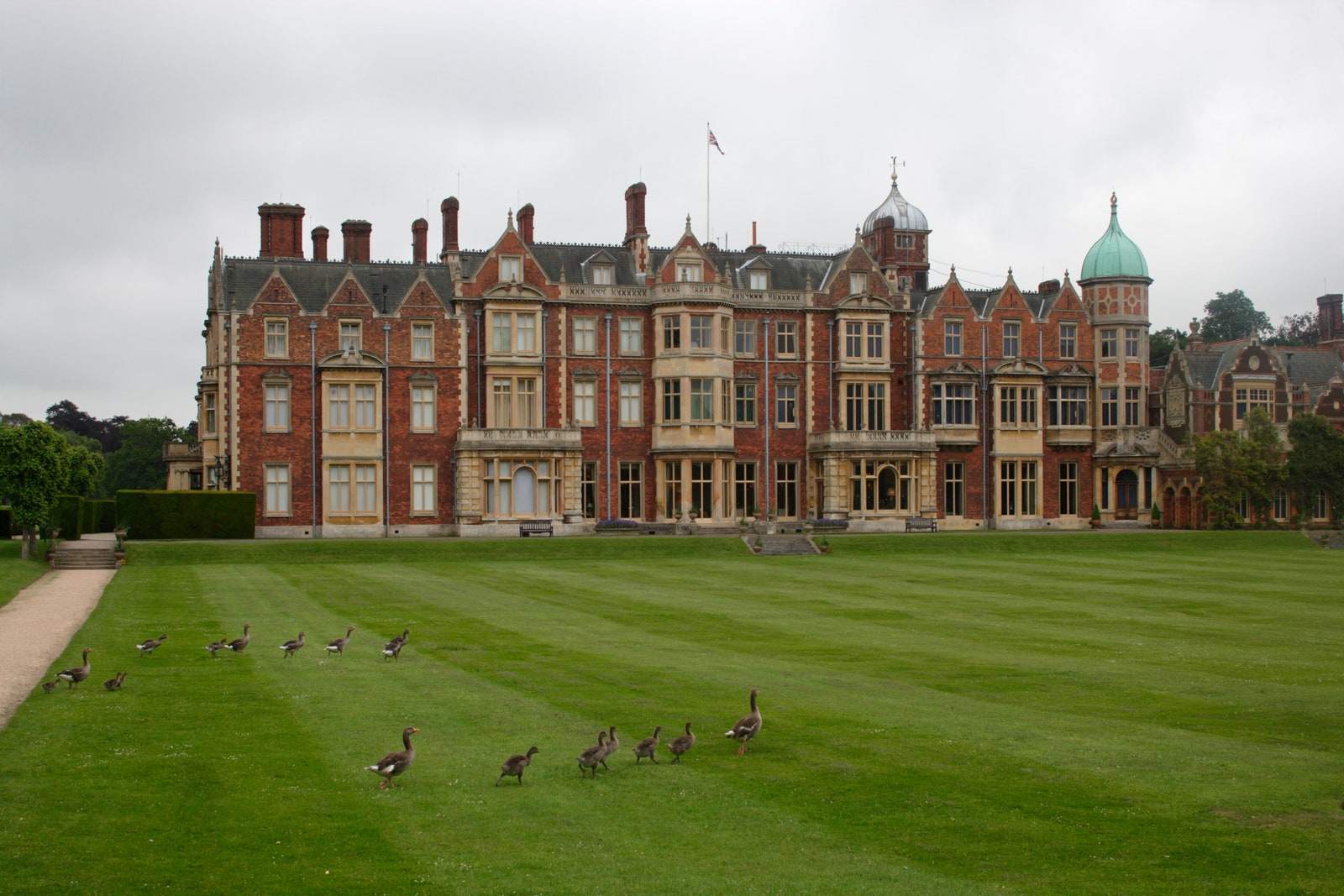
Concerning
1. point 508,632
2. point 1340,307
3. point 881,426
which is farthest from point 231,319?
point 1340,307

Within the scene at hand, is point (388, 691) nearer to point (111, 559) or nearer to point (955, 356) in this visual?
point (111, 559)

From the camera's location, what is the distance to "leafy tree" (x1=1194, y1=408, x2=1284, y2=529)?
6450 cm

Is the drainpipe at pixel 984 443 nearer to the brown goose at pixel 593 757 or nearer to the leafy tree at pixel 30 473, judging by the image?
the leafy tree at pixel 30 473

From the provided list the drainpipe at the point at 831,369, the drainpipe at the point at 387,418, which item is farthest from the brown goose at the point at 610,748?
the drainpipe at the point at 831,369

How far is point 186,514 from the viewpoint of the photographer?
52.4 metres

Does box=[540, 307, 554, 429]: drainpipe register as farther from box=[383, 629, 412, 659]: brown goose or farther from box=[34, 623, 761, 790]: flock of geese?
box=[34, 623, 761, 790]: flock of geese

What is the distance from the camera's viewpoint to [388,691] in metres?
19.2

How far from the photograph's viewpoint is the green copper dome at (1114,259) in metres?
67.5

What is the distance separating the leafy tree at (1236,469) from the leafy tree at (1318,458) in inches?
32.1

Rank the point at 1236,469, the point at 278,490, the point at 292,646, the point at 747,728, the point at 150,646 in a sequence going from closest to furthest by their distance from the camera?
the point at 747,728 < the point at 292,646 < the point at 150,646 < the point at 278,490 < the point at 1236,469

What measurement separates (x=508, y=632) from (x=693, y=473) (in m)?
34.4

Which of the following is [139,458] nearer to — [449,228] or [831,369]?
[449,228]

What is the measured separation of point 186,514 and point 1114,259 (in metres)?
44.4

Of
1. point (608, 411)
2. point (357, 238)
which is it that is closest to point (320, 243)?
point (357, 238)
